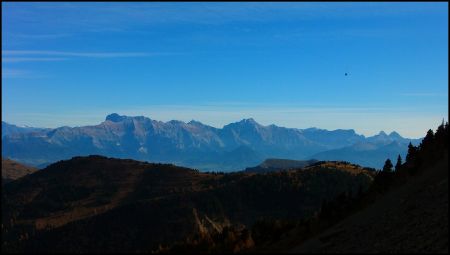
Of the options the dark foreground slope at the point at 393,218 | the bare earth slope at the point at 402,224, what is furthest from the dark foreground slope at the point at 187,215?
the bare earth slope at the point at 402,224

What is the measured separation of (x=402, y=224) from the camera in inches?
1612

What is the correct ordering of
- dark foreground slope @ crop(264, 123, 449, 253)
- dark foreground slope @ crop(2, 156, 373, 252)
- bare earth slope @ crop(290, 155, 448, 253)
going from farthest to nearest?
dark foreground slope @ crop(2, 156, 373, 252), dark foreground slope @ crop(264, 123, 449, 253), bare earth slope @ crop(290, 155, 448, 253)

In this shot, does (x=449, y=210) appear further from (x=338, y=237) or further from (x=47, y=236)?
(x=47, y=236)

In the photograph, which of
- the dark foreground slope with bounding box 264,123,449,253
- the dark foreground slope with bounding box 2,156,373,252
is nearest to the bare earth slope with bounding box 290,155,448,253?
the dark foreground slope with bounding box 264,123,449,253

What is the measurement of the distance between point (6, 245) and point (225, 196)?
62166 mm

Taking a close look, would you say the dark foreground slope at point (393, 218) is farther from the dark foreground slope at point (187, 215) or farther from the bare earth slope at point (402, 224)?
the dark foreground slope at point (187, 215)

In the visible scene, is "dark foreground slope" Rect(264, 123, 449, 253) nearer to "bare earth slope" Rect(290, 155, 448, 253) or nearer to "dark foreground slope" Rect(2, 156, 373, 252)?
"bare earth slope" Rect(290, 155, 448, 253)

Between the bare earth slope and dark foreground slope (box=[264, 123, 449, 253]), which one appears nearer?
the bare earth slope

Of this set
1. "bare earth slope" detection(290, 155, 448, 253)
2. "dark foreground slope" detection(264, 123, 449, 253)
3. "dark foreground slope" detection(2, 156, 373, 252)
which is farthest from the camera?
"dark foreground slope" detection(2, 156, 373, 252)

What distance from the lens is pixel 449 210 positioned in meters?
38.7

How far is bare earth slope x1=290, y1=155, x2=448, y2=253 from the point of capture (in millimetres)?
36000

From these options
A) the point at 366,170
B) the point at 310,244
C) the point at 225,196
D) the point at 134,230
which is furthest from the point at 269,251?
the point at 366,170

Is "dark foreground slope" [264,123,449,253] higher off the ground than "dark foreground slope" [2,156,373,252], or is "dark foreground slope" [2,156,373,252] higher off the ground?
"dark foreground slope" [264,123,449,253]

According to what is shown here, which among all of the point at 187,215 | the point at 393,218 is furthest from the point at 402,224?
the point at 187,215
